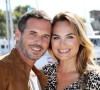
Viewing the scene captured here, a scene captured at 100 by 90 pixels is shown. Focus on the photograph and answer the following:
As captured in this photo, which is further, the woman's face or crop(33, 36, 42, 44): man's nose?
the woman's face

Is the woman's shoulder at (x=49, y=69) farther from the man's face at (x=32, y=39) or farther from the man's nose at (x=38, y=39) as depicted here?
the man's nose at (x=38, y=39)

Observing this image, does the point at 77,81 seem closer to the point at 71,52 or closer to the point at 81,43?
the point at 71,52

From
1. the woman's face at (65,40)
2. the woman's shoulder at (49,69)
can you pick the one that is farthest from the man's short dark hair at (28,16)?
the woman's shoulder at (49,69)

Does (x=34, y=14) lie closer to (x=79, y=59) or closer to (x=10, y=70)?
(x=10, y=70)

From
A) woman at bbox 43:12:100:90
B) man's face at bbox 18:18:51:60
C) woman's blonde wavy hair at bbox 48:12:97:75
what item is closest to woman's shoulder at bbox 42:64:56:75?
woman at bbox 43:12:100:90

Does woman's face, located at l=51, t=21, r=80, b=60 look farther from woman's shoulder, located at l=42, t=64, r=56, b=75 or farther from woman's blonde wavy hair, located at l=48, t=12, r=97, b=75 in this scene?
woman's shoulder, located at l=42, t=64, r=56, b=75

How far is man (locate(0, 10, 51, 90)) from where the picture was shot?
1.95m

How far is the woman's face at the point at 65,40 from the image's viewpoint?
2.53m

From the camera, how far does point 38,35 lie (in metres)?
2.29

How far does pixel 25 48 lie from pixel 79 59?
0.93 m

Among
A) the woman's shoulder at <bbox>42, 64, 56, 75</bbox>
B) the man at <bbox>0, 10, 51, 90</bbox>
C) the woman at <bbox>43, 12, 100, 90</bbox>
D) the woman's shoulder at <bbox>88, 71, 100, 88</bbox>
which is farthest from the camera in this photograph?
the woman's shoulder at <bbox>42, 64, 56, 75</bbox>

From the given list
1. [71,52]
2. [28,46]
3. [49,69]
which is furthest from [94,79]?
[28,46]

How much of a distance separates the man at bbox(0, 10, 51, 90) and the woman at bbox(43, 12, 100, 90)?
0.20 metres

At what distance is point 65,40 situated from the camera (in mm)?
2549
